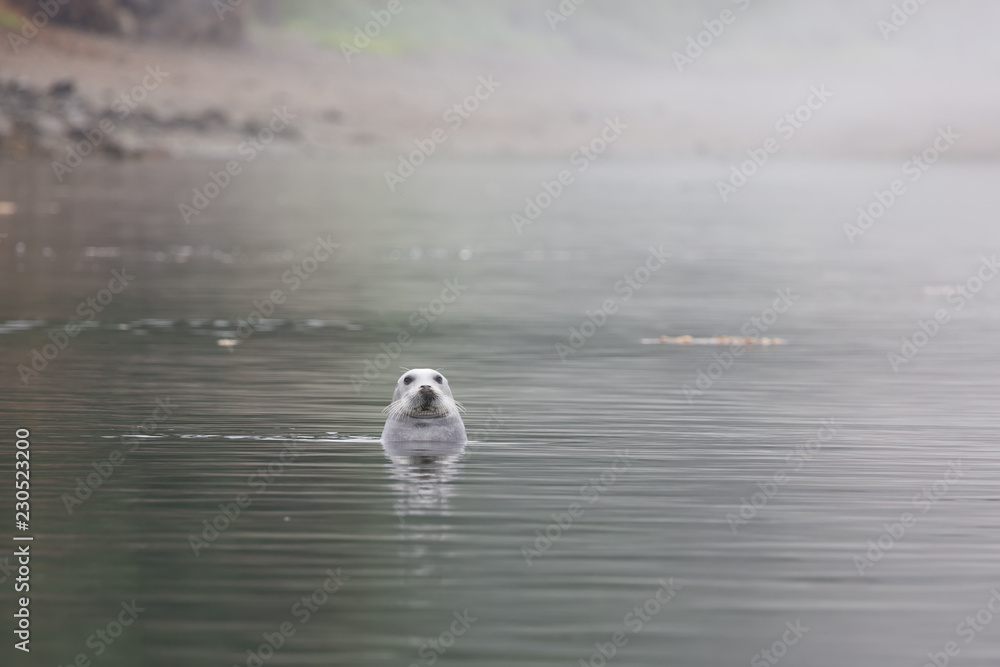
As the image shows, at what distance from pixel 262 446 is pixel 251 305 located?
664 inches

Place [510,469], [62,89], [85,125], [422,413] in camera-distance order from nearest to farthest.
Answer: [510,469]
[422,413]
[85,125]
[62,89]

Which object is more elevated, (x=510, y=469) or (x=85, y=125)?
(x=85, y=125)

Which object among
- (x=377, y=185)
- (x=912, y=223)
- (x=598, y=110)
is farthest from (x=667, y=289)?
(x=598, y=110)

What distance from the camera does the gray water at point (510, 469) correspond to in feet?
47.5

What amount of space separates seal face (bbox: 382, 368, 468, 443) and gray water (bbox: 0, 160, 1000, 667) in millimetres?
224

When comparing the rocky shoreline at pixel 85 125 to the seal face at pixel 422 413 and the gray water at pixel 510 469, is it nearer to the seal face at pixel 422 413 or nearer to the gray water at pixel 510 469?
the gray water at pixel 510 469

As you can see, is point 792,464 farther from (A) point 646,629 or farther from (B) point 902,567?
(A) point 646,629

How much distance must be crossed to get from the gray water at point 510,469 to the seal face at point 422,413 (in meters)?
0.22

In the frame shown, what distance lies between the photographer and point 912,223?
7712cm

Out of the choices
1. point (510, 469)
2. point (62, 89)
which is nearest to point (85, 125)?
point (62, 89)

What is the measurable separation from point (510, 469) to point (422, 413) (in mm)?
1408

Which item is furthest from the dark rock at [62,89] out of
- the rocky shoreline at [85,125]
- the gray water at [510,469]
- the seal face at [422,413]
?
the seal face at [422,413]

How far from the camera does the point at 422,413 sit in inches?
854

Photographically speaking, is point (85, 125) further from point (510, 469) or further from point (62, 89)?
point (510, 469)
